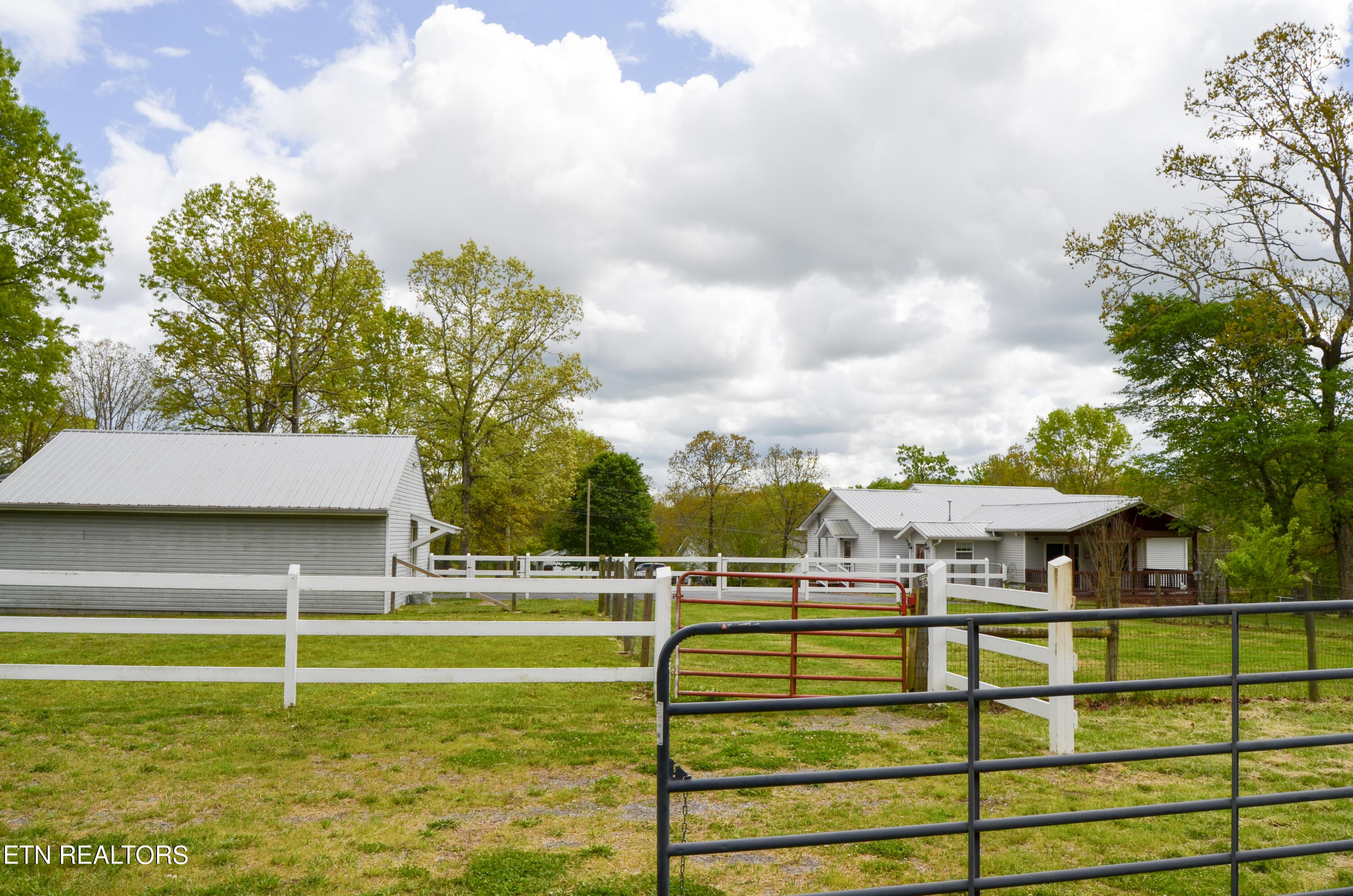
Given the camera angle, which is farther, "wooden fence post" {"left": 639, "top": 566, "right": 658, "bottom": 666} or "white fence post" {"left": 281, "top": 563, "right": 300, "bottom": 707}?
"wooden fence post" {"left": 639, "top": 566, "right": 658, "bottom": 666}

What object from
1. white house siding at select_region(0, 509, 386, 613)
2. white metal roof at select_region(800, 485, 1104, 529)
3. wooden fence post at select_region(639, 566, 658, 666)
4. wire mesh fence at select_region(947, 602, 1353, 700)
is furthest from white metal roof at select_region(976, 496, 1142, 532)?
wooden fence post at select_region(639, 566, 658, 666)

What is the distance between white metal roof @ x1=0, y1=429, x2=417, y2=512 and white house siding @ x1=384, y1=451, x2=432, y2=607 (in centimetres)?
60

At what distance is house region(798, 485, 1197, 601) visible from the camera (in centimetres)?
3216

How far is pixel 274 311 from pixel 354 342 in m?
3.08

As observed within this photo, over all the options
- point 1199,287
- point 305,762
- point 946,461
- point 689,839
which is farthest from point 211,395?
point 946,461

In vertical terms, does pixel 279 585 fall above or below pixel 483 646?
above

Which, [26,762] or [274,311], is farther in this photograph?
[274,311]

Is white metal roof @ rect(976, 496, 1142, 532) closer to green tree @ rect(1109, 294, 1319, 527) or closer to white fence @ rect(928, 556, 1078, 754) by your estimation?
green tree @ rect(1109, 294, 1319, 527)

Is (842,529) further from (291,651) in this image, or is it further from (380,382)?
(291,651)

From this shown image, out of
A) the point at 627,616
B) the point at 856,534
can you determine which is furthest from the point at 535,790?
the point at 856,534

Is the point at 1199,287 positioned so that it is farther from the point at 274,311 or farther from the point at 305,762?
the point at 274,311

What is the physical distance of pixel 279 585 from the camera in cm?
816

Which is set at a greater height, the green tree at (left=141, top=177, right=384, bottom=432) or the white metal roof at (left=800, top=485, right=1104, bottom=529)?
the green tree at (left=141, top=177, right=384, bottom=432)

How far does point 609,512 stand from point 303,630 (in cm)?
4984
